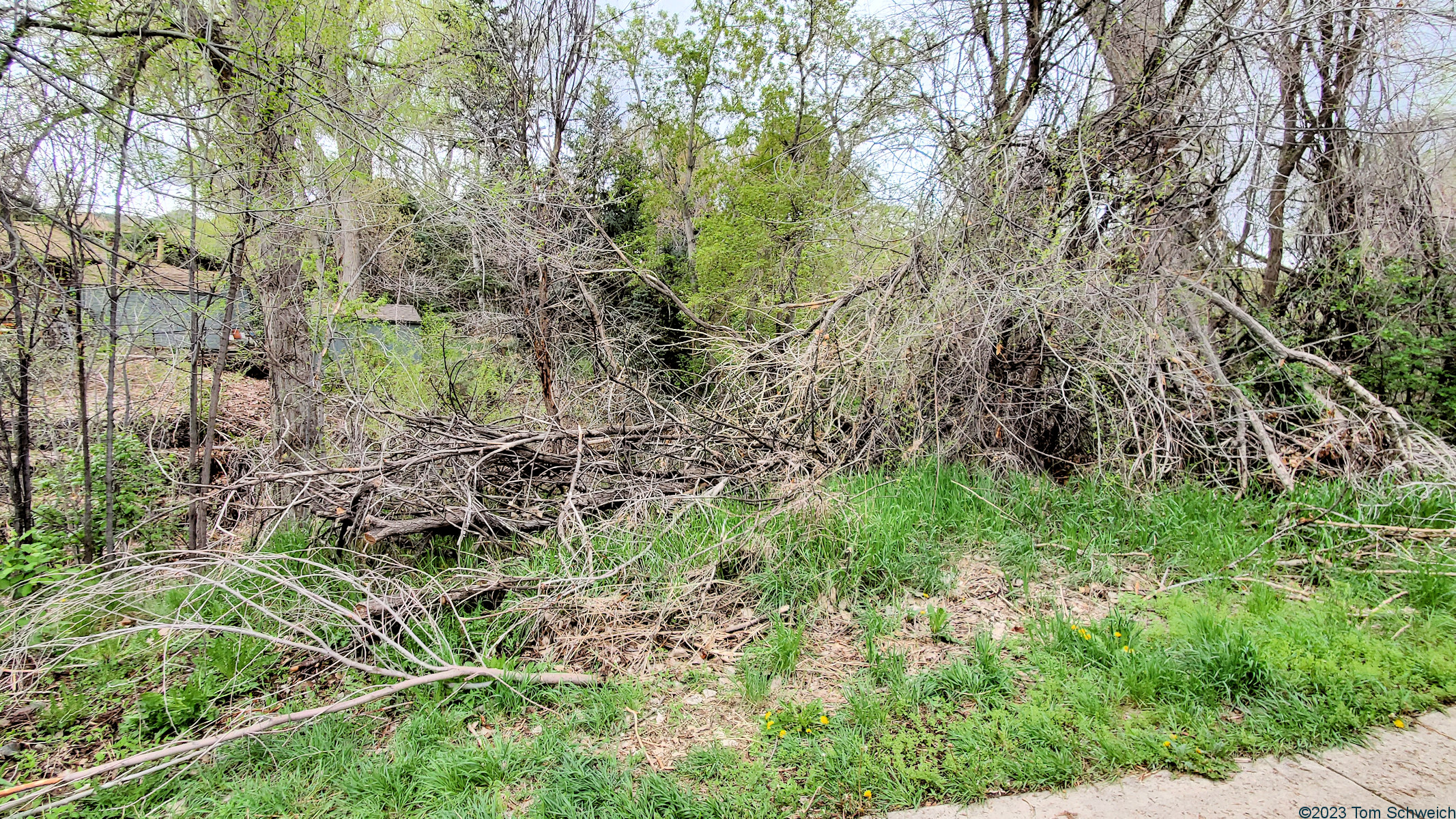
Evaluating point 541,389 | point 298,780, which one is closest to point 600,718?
point 298,780

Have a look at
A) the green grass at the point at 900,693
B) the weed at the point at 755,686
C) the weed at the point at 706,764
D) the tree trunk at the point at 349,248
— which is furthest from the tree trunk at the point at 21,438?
the weed at the point at 755,686

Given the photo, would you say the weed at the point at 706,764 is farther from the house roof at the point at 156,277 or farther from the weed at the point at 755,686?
the house roof at the point at 156,277

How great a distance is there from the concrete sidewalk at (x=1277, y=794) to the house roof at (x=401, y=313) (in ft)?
25.8

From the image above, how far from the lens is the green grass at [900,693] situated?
2346 millimetres

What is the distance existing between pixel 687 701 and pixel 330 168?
16.6ft

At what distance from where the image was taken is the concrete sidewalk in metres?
2.11

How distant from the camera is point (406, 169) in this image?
13.7ft

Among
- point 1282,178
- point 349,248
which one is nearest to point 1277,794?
point 1282,178

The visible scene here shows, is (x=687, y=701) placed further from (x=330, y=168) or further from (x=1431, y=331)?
(x=1431, y=331)

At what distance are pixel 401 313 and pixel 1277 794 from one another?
33.7ft

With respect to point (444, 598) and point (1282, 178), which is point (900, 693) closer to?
point (444, 598)

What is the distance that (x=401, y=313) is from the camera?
9148mm

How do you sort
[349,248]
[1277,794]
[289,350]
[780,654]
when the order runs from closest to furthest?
[1277,794] < [780,654] < [289,350] < [349,248]

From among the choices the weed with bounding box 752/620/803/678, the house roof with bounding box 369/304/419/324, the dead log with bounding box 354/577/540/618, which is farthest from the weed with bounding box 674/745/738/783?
the house roof with bounding box 369/304/419/324
